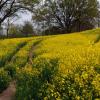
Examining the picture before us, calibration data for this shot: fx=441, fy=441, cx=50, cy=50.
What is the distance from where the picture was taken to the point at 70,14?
223 feet

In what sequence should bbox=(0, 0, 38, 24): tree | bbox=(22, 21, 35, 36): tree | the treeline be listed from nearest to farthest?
bbox=(0, 0, 38, 24): tree → the treeline → bbox=(22, 21, 35, 36): tree

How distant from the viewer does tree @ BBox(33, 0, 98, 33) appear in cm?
6679

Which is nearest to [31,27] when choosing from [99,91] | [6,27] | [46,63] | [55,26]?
[55,26]

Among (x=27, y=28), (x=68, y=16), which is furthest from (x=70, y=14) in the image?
(x=27, y=28)

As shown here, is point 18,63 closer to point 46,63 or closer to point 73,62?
point 46,63

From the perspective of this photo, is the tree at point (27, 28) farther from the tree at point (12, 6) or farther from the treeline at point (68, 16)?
the tree at point (12, 6)

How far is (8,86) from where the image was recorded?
21719 millimetres

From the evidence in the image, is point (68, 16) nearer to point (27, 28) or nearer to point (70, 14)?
point (70, 14)

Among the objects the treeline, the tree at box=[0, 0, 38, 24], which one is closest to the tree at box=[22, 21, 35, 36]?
the treeline

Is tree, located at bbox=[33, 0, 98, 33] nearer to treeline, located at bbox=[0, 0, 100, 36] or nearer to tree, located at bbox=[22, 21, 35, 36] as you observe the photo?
treeline, located at bbox=[0, 0, 100, 36]

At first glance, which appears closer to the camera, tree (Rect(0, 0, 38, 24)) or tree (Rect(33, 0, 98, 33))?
tree (Rect(0, 0, 38, 24))

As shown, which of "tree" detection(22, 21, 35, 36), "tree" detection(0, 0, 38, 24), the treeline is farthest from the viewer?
"tree" detection(22, 21, 35, 36)

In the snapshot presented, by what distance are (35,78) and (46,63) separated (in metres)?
1.68

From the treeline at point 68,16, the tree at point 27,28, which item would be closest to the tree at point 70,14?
the treeline at point 68,16
